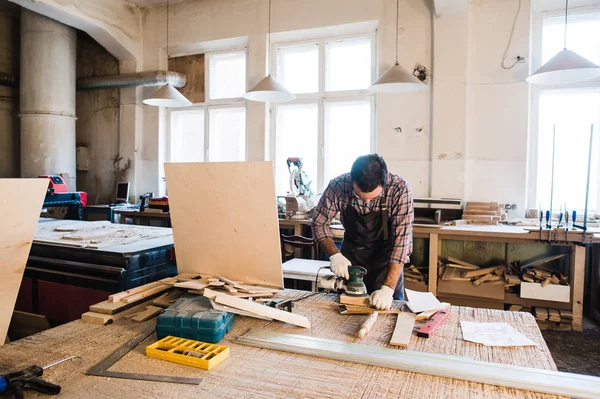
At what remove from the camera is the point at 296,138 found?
5.61 meters

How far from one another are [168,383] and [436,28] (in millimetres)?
4626

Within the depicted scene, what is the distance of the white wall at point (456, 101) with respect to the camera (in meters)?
4.38

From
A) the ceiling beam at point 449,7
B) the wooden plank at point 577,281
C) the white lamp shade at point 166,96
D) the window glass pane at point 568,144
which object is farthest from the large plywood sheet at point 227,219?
the window glass pane at point 568,144

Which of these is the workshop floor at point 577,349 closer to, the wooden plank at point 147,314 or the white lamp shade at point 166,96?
the wooden plank at point 147,314

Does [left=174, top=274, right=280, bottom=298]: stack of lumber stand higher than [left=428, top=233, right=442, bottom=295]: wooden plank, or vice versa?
[left=174, top=274, right=280, bottom=298]: stack of lumber

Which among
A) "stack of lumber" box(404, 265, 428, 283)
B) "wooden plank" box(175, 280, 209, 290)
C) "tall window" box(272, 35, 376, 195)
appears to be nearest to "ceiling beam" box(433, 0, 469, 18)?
"tall window" box(272, 35, 376, 195)

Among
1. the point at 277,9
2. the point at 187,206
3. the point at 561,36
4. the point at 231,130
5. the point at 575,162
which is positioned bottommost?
the point at 187,206

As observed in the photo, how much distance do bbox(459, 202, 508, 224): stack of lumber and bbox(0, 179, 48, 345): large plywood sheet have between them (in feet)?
12.0

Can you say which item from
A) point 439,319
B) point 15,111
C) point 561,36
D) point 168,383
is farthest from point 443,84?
point 15,111

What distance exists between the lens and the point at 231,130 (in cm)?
602

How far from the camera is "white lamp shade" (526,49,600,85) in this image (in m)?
3.06

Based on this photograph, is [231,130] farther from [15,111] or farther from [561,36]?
[561,36]

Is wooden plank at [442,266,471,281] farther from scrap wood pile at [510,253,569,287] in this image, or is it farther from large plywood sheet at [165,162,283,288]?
large plywood sheet at [165,162,283,288]

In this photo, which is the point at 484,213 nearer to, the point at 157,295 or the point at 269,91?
the point at 269,91
